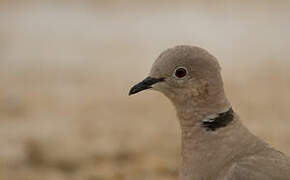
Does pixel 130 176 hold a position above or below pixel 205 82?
below

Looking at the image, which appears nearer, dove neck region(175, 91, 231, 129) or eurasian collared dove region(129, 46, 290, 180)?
eurasian collared dove region(129, 46, 290, 180)

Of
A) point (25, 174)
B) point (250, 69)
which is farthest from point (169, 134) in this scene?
point (250, 69)

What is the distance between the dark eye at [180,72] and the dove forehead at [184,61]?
0.06 ft

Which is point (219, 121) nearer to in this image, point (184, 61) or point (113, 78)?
point (184, 61)

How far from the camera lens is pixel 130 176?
18.5 feet

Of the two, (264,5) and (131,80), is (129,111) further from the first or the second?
(264,5)

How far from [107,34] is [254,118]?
3.33m

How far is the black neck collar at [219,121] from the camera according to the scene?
3531mm

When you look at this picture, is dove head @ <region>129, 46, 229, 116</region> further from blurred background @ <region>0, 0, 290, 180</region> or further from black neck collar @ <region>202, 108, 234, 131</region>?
blurred background @ <region>0, 0, 290, 180</region>

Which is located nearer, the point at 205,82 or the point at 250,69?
the point at 205,82

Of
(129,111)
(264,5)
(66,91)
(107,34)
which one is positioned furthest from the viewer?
(264,5)

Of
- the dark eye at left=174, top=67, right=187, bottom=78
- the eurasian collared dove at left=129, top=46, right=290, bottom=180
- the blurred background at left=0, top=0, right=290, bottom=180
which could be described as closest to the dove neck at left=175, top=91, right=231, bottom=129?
the eurasian collared dove at left=129, top=46, right=290, bottom=180

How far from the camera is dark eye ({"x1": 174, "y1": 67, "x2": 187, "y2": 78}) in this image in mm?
3617

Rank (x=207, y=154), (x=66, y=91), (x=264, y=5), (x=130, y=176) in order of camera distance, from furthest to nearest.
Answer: (x=264, y=5) → (x=66, y=91) → (x=130, y=176) → (x=207, y=154)
